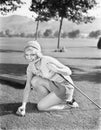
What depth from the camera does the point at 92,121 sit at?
9.77 feet

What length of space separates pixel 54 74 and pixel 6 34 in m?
3.94

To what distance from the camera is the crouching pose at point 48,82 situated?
307cm

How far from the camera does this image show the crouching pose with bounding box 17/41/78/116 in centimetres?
307

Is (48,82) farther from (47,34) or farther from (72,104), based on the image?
(47,34)

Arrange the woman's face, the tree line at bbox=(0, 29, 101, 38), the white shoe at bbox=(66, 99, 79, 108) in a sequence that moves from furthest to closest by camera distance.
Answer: the tree line at bbox=(0, 29, 101, 38)
the white shoe at bbox=(66, 99, 79, 108)
the woman's face

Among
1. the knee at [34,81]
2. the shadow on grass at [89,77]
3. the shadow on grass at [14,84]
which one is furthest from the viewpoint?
the shadow on grass at [89,77]

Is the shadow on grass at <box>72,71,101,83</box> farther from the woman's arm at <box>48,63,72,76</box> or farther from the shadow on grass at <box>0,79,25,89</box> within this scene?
the woman's arm at <box>48,63,72,76</box>

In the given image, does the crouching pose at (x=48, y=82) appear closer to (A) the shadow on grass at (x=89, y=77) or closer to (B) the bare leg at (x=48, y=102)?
(B) the bare leg at (x=48, y=102)

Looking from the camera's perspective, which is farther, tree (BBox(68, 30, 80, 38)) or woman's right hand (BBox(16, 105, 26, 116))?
tree (BBox(68, 30, 80, 38))

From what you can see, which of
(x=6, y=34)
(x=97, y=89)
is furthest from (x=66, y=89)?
(x=6, y=34)

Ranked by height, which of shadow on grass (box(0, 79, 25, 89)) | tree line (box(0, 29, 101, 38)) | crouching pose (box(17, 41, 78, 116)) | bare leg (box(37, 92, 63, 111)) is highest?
tree line (box(0, 29, 101, 38))

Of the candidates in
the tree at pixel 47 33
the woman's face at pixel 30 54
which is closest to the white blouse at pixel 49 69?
the woman's face at pixel 30 54

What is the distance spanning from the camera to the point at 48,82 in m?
3.19

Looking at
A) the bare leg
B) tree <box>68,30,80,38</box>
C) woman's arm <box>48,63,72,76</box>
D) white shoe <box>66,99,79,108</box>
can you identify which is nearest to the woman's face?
woman's arm <box>48,63,72,76</box>
